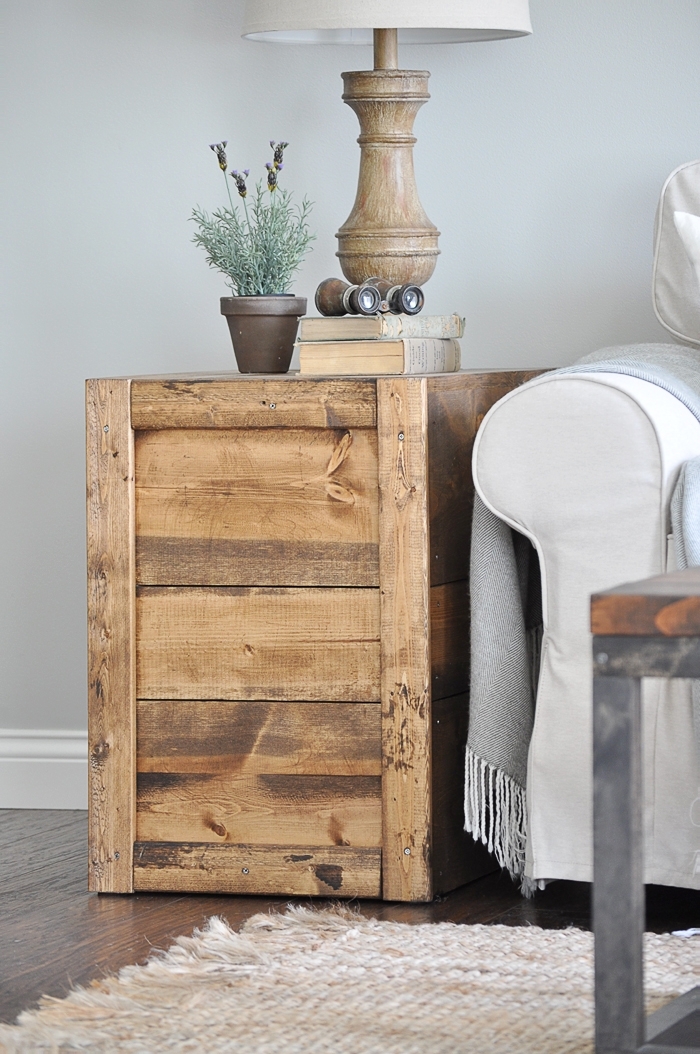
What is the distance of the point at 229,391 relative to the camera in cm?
176

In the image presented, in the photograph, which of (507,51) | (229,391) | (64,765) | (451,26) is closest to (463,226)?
(507,51)

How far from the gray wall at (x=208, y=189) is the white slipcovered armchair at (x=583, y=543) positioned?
0.65m

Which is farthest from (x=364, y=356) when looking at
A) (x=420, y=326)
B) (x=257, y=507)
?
(x=257, y=507)

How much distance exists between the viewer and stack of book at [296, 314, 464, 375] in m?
1.79

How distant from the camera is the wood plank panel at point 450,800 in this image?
1746 millimetres

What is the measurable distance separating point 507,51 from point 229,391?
2.69 feet

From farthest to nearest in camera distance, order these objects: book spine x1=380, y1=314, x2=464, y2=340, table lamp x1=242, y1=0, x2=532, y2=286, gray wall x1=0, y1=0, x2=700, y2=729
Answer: gray wall x1=0, y1=0, x2=700, y2=729 → table lamp x1=242, y1=0, x2=532, y2=286 → book spine x1=380, y1=314, x2=464, y2=340

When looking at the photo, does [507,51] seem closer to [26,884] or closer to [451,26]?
[451,26]

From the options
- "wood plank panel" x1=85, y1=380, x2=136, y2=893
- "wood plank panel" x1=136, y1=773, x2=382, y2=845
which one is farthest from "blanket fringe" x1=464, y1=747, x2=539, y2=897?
"wood plank panel" x1=85, y1=380, x2=136, y2=893

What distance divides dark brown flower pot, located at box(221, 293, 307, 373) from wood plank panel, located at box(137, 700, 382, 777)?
1.55ft

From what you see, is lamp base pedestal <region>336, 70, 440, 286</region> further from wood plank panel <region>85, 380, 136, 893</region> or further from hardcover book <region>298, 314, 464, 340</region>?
wood plank panel <region>85, 380, 136, 893</region>

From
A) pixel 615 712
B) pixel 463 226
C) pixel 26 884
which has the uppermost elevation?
pixel 463 226

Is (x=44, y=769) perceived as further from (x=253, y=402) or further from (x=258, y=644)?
(x=253, y=402)

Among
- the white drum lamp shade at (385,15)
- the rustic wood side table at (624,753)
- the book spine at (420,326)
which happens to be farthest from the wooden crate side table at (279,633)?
the rustic wood side table at (624,753)
